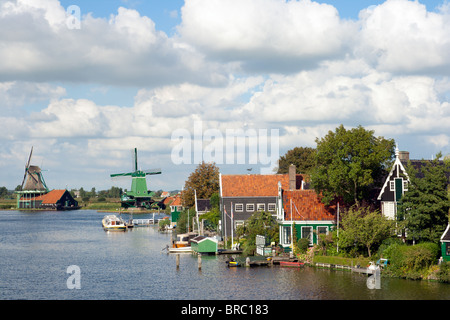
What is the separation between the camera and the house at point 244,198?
7944 cm

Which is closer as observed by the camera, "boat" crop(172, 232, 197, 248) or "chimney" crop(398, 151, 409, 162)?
"chimney" crop(398, 151, 409, 162)

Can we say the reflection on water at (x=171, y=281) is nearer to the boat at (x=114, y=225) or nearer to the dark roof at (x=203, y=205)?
the dark roof at (x=203, y=205)

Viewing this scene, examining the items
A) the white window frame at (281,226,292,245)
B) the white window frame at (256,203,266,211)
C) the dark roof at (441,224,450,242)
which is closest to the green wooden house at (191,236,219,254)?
the white window frame at (281,226,292,245)

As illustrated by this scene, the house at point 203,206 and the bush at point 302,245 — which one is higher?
the house at point 203,206

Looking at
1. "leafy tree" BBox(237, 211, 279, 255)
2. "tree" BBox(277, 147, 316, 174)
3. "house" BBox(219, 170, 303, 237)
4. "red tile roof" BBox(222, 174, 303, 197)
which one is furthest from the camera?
"tree" BBox(277, 147, 316, 174)

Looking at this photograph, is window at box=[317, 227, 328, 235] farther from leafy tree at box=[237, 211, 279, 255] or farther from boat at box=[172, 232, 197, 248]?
boat at box=[172, 232, 197, 248]

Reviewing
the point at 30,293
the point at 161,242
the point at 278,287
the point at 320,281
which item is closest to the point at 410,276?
the point at 320,281

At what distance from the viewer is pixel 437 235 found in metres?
50.9

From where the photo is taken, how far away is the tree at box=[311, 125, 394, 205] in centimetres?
6206

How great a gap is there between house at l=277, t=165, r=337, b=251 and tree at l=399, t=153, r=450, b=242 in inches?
472

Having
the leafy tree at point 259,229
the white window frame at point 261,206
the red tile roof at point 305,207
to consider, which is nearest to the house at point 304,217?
the red tile roof at point 305,207

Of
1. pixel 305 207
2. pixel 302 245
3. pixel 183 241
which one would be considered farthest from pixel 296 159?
pixel 302 245

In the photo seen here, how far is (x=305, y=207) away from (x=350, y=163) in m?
6.94
